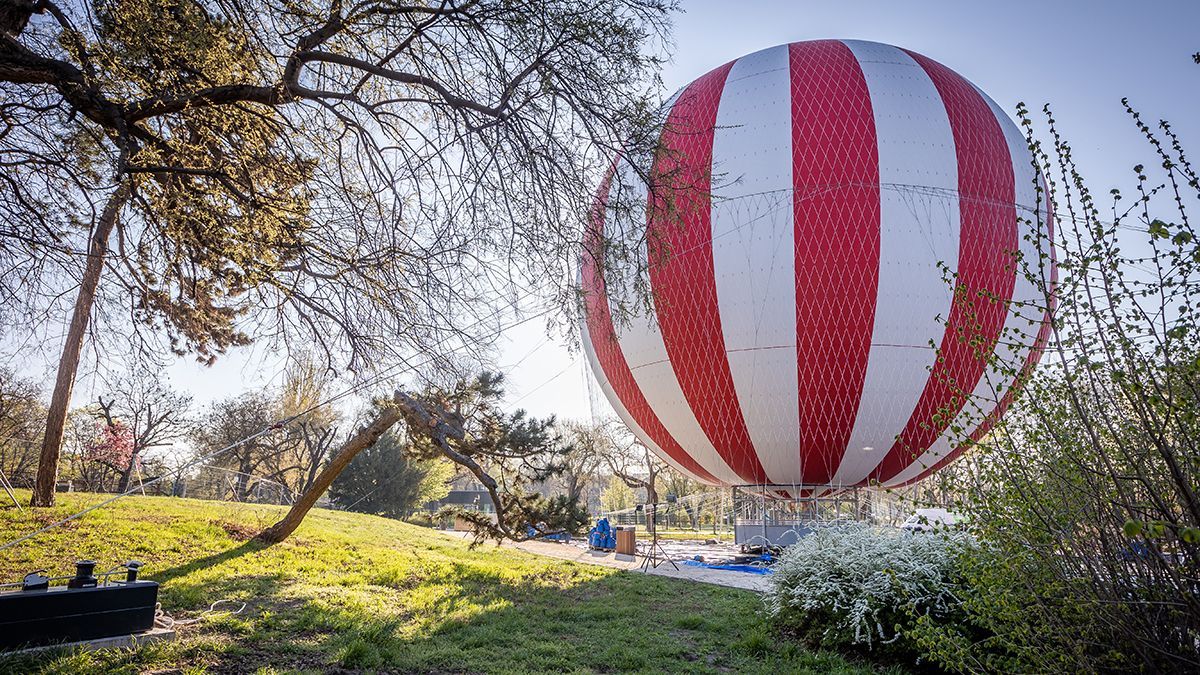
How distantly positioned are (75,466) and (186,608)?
89.4 ft

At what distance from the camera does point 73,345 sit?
6.57 meters

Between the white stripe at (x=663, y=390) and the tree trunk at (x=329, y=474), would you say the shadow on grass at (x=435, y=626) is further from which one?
the white stripe at (x=663, y=390)

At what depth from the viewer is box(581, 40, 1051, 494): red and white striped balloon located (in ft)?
27.3

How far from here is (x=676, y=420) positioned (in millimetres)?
9812

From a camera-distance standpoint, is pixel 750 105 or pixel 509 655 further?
pixel 750 105

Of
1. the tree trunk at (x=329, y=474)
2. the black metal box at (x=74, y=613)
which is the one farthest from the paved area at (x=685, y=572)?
the black metal box at (x=74, y=613)

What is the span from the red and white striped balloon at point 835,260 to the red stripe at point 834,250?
18 millimetres

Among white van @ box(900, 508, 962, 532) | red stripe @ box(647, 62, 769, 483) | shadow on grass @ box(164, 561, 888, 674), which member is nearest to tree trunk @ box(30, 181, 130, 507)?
shadow on grass @ box(164, 561, 888, 674)

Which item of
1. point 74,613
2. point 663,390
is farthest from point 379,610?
point 663,390

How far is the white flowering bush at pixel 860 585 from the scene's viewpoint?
456cm

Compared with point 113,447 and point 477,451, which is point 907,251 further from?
point 113,447

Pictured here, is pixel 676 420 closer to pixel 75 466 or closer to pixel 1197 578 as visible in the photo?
pixel 1197 578

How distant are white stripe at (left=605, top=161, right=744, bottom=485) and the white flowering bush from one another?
371 centimetres

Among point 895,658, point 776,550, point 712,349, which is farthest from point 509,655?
point 776,550
